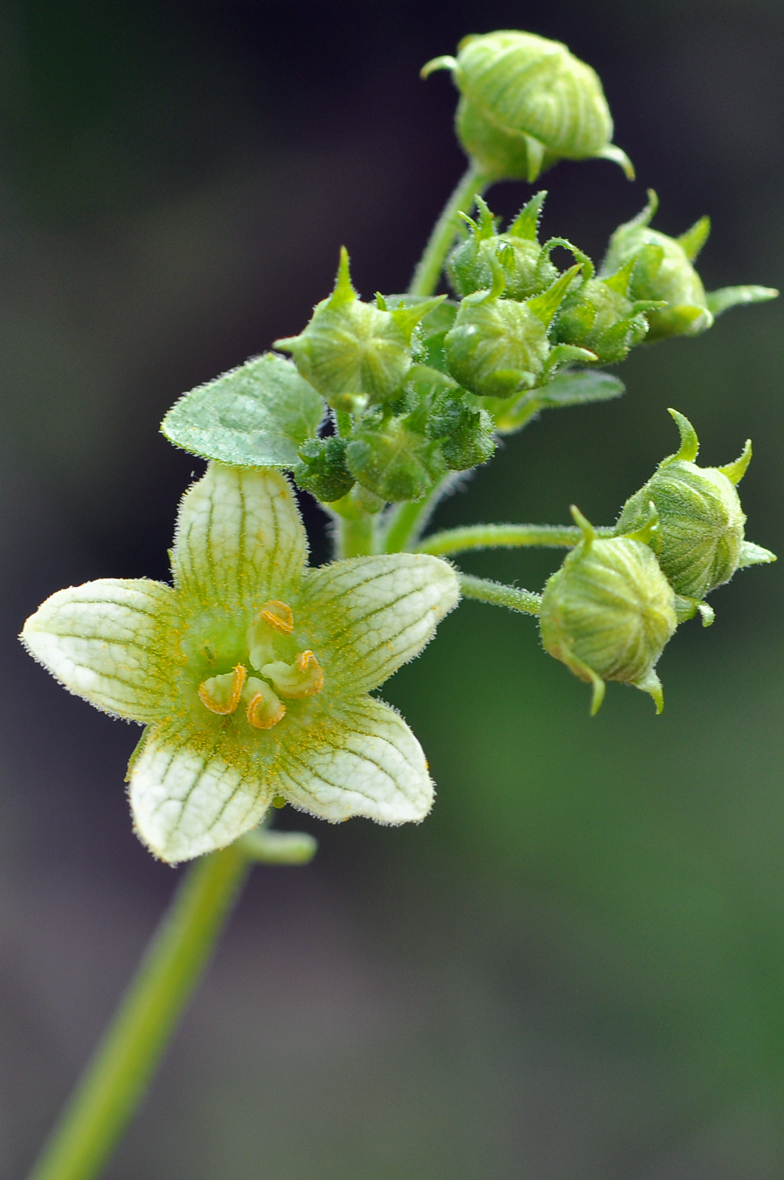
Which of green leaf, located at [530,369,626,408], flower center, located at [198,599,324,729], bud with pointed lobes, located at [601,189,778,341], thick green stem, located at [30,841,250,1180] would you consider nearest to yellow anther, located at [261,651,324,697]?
flower center, located at [198,599,324,729]

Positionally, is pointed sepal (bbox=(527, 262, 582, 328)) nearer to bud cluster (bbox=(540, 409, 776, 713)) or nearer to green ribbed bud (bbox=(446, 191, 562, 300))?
green ribbed bud (bbox=(446, 191, 562, 300))

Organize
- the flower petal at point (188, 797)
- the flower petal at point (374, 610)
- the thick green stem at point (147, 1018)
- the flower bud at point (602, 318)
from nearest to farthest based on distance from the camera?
the flower petal at point (188, 797) < the flower petal at point (374, 610) < the flower bud at point (602, 318) < the thick green stem at point (147, 1018)

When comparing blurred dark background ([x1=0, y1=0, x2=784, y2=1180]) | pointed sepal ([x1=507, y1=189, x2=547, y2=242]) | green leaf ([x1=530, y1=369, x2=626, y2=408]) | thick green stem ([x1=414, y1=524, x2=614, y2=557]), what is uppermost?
pointed sepal ([x1=507, y1=189, x2=547, y2=242])

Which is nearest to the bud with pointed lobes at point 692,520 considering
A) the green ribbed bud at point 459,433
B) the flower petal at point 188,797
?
the green ribbed bud at point 459,433

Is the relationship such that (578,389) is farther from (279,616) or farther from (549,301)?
(279,616)

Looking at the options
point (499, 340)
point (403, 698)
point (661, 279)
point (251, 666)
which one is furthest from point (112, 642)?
point (403, 698)

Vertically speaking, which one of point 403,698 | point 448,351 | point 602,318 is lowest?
point 403,698

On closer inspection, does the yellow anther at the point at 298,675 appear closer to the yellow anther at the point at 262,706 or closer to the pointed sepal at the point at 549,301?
the yellow anther at the point at 262,706
